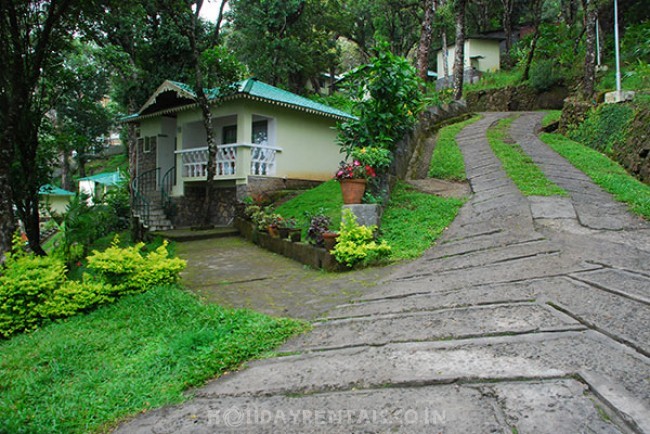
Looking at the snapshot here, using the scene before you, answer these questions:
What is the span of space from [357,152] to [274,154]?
692 centimetres

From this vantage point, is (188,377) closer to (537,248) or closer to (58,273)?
(58,273)

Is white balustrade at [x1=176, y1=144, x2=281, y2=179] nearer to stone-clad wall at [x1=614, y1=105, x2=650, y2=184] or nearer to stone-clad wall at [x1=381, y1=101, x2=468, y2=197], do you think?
stone-clad wall at [x1=381, y1=101, x2=468, y2=197]

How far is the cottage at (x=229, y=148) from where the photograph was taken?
500 inches

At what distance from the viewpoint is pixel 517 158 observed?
31.9 ft

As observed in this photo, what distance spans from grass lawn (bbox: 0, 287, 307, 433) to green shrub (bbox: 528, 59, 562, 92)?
22870 millimetres

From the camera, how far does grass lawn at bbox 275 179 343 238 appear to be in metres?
8.77

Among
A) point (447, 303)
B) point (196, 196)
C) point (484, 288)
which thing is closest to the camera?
point (447, 303)

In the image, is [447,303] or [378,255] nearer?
[447,303]

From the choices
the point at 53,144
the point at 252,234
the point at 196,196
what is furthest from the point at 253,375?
the point at 196,196

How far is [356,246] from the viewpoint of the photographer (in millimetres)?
5652

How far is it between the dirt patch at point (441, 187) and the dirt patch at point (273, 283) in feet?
11.0

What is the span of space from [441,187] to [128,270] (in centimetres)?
624

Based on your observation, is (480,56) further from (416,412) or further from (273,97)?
(416,412)

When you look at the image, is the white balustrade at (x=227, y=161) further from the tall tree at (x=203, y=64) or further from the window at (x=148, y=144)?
the window at (x=148, y=144)
